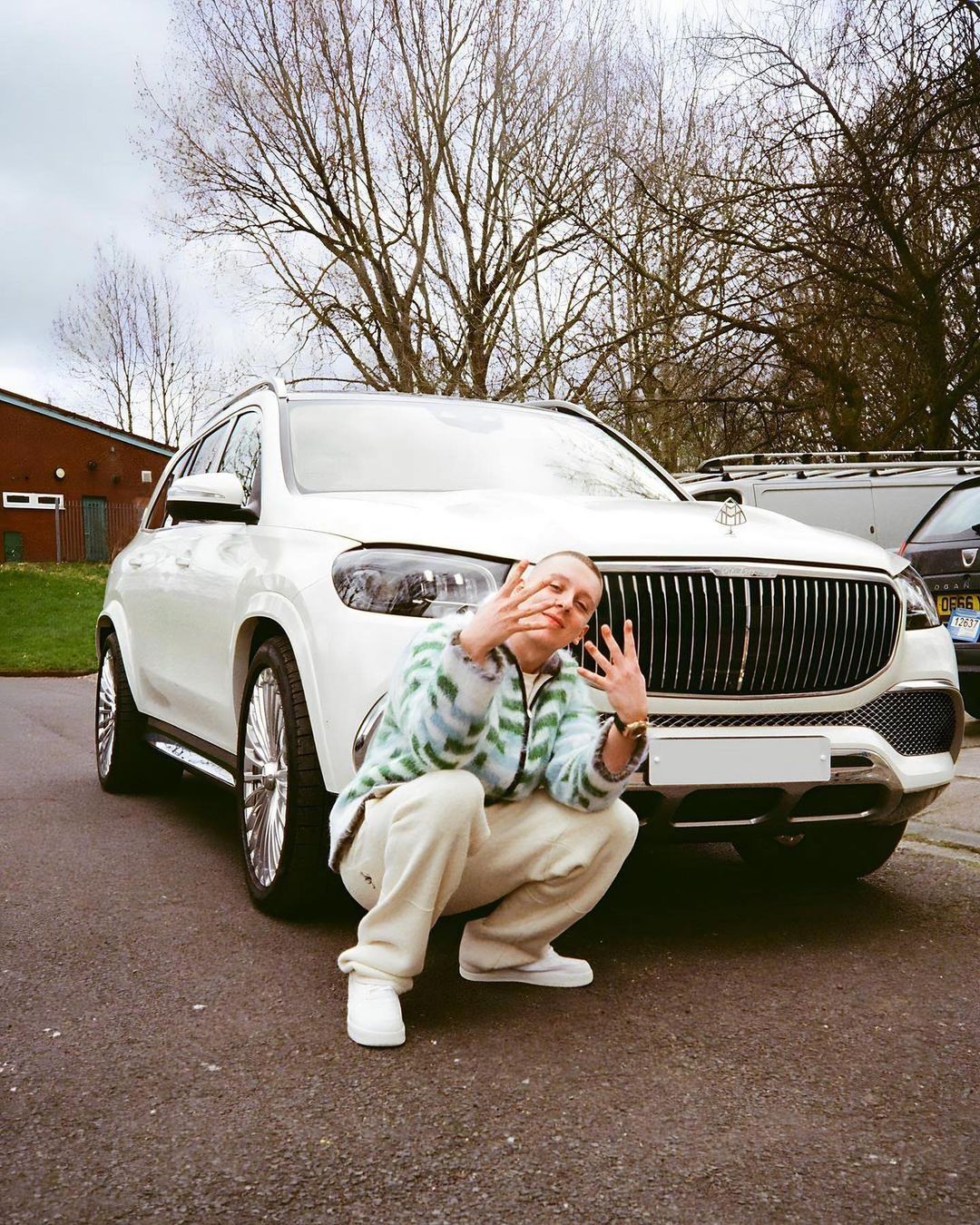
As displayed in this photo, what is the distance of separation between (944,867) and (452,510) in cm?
256

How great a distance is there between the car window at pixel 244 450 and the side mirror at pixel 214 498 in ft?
0.49

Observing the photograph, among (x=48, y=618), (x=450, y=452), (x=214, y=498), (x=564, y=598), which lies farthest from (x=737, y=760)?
(x=48, y=618)

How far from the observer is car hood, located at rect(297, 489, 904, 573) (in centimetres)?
368

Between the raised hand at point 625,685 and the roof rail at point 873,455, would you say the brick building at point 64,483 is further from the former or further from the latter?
the raised hand at point 625,685

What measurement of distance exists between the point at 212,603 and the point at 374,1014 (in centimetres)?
215

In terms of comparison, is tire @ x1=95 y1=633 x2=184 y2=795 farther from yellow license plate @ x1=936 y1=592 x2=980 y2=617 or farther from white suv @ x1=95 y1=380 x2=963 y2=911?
yellow license plate @ x1=936 y1=592 x2=980 y2=617

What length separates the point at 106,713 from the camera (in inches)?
268

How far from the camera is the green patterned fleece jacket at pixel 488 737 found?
3.06m

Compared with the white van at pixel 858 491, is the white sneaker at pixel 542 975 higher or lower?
lower

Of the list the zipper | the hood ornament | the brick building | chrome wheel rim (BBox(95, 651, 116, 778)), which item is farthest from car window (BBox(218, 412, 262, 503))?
the brick building

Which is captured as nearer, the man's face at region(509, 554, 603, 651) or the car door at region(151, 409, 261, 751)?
the man's face at region(509, 554, 603, 651)

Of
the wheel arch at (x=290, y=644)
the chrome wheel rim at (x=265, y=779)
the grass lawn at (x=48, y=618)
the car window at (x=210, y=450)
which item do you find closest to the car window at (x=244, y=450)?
the car window at (x=210, y=450)

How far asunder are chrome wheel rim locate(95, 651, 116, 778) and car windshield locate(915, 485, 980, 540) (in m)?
5.30

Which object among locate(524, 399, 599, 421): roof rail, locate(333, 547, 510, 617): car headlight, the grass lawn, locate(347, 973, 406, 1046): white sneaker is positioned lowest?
the grass lawn
